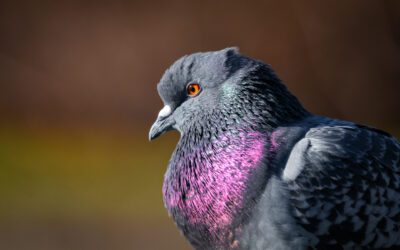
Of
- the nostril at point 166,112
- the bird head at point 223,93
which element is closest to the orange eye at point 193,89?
the bird head at point 223,93

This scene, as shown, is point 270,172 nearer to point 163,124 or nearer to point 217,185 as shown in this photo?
point 217,185

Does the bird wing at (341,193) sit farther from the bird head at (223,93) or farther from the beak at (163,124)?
the beak at (163,124)

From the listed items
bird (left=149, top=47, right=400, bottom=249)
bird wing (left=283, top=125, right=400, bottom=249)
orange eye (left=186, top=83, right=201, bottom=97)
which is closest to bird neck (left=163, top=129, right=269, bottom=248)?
bird (left=149, top=47, right=400, bottom=249)

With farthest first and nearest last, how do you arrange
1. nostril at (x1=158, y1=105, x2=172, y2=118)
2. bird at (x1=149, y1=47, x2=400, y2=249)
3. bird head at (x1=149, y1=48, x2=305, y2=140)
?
nostril at (x1=158, y1=105, x2=172, y2=118) < bird head at (x1=149, y1=48, x2=305, y2=140) < bird at (x1=149, y1=47, x2=400, y2=249)

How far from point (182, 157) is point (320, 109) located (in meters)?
4.15

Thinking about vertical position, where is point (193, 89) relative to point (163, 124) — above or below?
above

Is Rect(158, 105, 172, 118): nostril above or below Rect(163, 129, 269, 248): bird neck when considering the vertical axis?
above

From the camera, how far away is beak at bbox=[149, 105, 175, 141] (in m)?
3.14

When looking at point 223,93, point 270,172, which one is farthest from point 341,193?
point 223,93

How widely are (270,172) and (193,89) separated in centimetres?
65

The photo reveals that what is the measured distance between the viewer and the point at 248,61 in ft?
9.80

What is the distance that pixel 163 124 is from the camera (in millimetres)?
3160

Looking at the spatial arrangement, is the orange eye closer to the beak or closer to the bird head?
the bird head

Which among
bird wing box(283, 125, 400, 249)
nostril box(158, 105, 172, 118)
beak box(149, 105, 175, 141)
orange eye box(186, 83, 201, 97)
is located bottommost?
bird wing box(283, 125, 400, 249)
